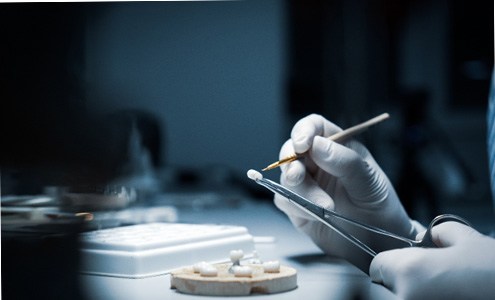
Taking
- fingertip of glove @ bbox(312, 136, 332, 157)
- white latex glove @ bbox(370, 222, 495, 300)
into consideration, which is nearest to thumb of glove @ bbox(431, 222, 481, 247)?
white latex glove @ bbox(370, 222, 495, 300)

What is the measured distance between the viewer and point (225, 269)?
3.04 ft

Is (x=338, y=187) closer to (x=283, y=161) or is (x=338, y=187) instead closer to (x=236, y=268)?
(x=283, y=161)

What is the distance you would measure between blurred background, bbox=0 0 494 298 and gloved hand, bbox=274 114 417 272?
5cm

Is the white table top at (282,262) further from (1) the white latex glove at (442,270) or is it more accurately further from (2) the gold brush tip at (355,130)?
(2) the gold brush tip at (355,130)

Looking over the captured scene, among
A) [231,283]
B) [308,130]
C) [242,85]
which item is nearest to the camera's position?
[231,283]

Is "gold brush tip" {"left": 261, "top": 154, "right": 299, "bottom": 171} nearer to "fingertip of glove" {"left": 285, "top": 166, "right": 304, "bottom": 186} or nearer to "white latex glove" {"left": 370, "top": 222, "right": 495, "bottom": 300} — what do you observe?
"fingertip of glove" {"left": 285, "top": 166, "right": 304, "bottom": 186}

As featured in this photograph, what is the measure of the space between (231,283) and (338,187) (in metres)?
0.35

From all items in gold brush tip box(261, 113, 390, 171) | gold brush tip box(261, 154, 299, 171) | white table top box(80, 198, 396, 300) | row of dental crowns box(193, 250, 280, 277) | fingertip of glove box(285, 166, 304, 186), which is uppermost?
gold brush tip box(261, 113, 390, 171)

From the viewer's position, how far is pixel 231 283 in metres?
0.85

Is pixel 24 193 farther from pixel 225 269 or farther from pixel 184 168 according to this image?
pixel 225 269

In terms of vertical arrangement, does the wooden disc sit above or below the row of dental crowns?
below

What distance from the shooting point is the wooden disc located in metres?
0.85

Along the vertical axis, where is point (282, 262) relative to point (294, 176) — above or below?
below

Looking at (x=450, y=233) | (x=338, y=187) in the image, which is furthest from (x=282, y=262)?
(x=450, y=233)
